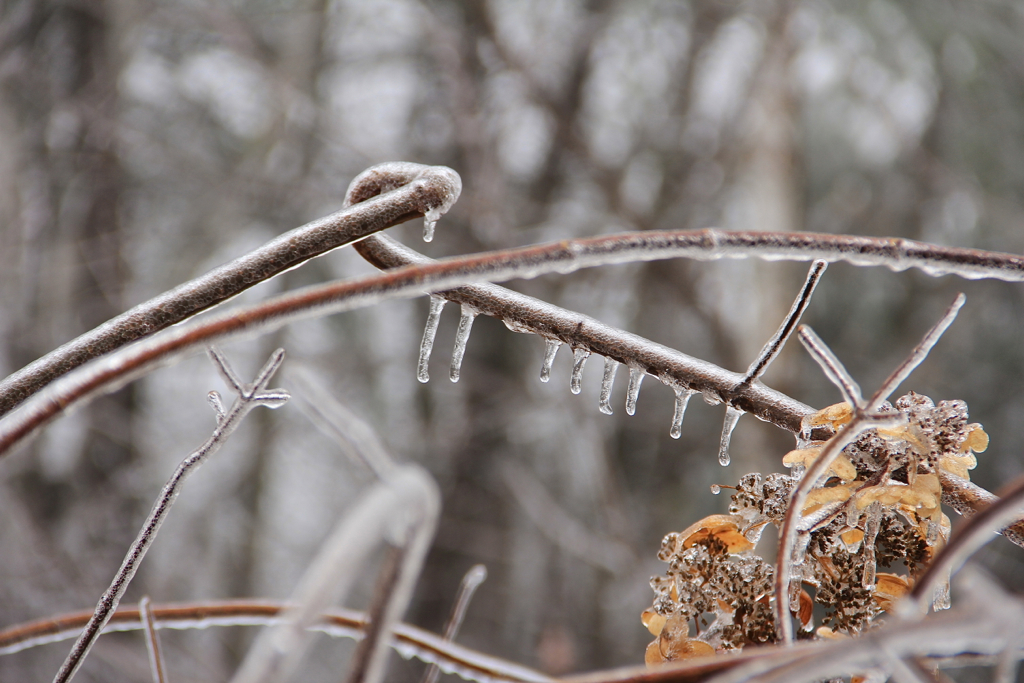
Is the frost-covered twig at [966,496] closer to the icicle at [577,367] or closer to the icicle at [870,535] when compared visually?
the icicle at [870,535]

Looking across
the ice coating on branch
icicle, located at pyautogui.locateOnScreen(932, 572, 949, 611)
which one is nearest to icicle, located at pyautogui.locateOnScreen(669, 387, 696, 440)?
the ice coating on branch

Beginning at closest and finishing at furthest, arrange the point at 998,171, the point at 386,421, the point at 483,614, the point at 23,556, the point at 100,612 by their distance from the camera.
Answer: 1. the point at 100,612
2. the point at 23,556
3. the point at 998,171
4. the point at 483,614
5. the point at 386,421

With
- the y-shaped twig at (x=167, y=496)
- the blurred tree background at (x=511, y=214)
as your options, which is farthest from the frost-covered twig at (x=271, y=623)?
the blurred tree background at (x=511, y=214)

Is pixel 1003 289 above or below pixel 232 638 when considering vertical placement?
above

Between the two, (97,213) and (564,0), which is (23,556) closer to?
(97,213)

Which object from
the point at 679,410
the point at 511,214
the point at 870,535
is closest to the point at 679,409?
the point at 679,410

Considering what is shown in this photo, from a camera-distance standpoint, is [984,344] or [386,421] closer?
[984,344]

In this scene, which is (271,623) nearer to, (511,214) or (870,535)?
(870,535)

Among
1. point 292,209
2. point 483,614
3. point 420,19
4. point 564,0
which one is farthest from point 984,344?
point 292,209
